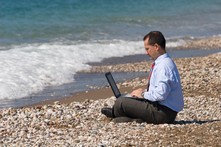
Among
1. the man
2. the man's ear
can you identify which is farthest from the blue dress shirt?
the man's ear

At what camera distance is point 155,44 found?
9273 mm

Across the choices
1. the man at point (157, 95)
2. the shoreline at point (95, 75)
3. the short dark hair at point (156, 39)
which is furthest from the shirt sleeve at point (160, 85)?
the shoreline at point (95, 75)

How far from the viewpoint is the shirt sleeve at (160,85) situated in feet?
30.4

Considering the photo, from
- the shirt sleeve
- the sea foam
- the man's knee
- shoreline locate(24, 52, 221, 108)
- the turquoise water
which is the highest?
the shirt sleeve

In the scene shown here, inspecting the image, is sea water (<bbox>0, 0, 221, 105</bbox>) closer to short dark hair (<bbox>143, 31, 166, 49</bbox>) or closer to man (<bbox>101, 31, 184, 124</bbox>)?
man (<bbox>101, 31, 184, 124</bbox>)

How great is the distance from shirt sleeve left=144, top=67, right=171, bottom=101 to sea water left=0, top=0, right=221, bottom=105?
18.4 feet

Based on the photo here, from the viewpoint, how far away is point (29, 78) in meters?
16.2

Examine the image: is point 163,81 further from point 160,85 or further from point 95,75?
point 95,75

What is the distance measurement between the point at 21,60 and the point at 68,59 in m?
1.58

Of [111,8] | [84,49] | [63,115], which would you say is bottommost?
[111,8]

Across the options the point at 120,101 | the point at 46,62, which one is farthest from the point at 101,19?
the point at 120,101

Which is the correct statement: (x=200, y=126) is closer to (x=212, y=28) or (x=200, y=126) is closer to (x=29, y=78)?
(x=29, y=78)

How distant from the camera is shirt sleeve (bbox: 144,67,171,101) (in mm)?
9273

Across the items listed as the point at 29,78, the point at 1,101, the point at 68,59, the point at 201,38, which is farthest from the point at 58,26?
the point at 1,101
